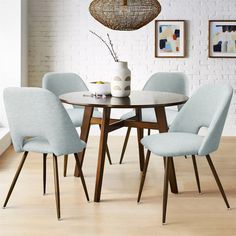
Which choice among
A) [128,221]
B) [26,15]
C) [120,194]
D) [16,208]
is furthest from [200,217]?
[26,15]

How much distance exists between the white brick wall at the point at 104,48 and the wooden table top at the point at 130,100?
1.87 m

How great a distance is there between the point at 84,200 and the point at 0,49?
256 centimetres

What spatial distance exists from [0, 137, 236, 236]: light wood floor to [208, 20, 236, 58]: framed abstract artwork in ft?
5.42

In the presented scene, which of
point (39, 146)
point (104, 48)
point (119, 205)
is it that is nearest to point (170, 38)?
point (104, 48)

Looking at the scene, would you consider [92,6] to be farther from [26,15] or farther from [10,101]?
[26,15]

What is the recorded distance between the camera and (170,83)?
518 cm

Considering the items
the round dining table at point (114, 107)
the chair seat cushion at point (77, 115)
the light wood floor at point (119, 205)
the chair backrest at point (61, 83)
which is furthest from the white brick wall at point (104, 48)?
the round dining table at point (114, 107)

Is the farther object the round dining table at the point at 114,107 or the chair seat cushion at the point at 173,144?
the round dining table at the point at 114,107

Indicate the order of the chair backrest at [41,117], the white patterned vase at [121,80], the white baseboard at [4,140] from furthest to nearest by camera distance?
the white baseboard at [4,140] → the white patterned vase at [121,80] → the chair backrest at [41,117]

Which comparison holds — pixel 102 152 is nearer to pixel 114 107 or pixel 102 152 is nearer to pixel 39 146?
pixel 114 107

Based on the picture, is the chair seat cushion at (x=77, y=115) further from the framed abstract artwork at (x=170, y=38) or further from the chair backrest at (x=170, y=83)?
the framed abstract artwork at (x=170, y=38)

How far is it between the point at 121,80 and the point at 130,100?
254mm

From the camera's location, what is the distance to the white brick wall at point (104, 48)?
6.16 meters

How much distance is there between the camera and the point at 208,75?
628 cm
